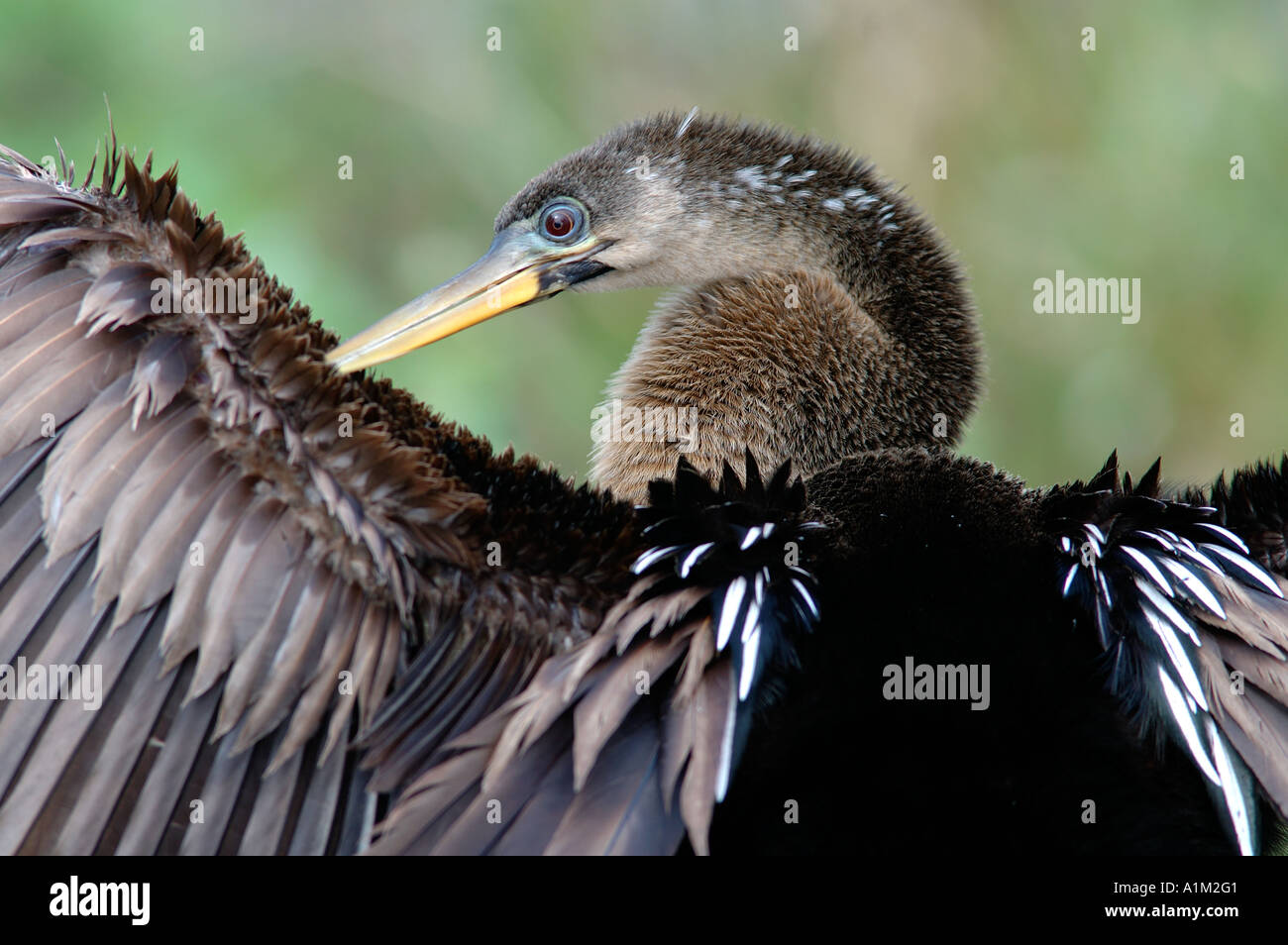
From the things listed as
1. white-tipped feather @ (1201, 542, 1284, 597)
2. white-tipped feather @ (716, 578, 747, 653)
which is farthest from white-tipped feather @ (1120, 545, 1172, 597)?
white-tipped feather @ (716, 578, 747, 653)

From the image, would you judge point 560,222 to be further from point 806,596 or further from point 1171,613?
point 1171,613

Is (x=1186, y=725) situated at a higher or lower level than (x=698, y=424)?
lower

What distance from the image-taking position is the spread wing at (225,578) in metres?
1.99

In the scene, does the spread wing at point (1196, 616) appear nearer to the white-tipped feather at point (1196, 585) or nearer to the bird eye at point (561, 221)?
the white-tipped feather at point (1196, 585)

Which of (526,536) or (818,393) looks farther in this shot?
(818,393)

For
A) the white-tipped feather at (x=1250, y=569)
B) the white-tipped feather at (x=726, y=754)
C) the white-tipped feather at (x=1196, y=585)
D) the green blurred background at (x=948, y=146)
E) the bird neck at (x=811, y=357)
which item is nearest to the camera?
the white-tipped feather at (x=726, y=754)

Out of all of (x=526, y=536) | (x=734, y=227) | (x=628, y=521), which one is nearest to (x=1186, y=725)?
(x=628, y=521)

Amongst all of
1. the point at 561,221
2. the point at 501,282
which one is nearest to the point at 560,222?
the point at 561,221

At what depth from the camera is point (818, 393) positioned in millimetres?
2955

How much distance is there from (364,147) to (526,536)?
285cm

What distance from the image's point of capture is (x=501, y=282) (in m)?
3.30

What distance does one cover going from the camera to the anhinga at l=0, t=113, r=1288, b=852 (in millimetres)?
1932

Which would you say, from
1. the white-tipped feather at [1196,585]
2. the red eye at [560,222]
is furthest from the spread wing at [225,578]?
the red eye at [560,222]
